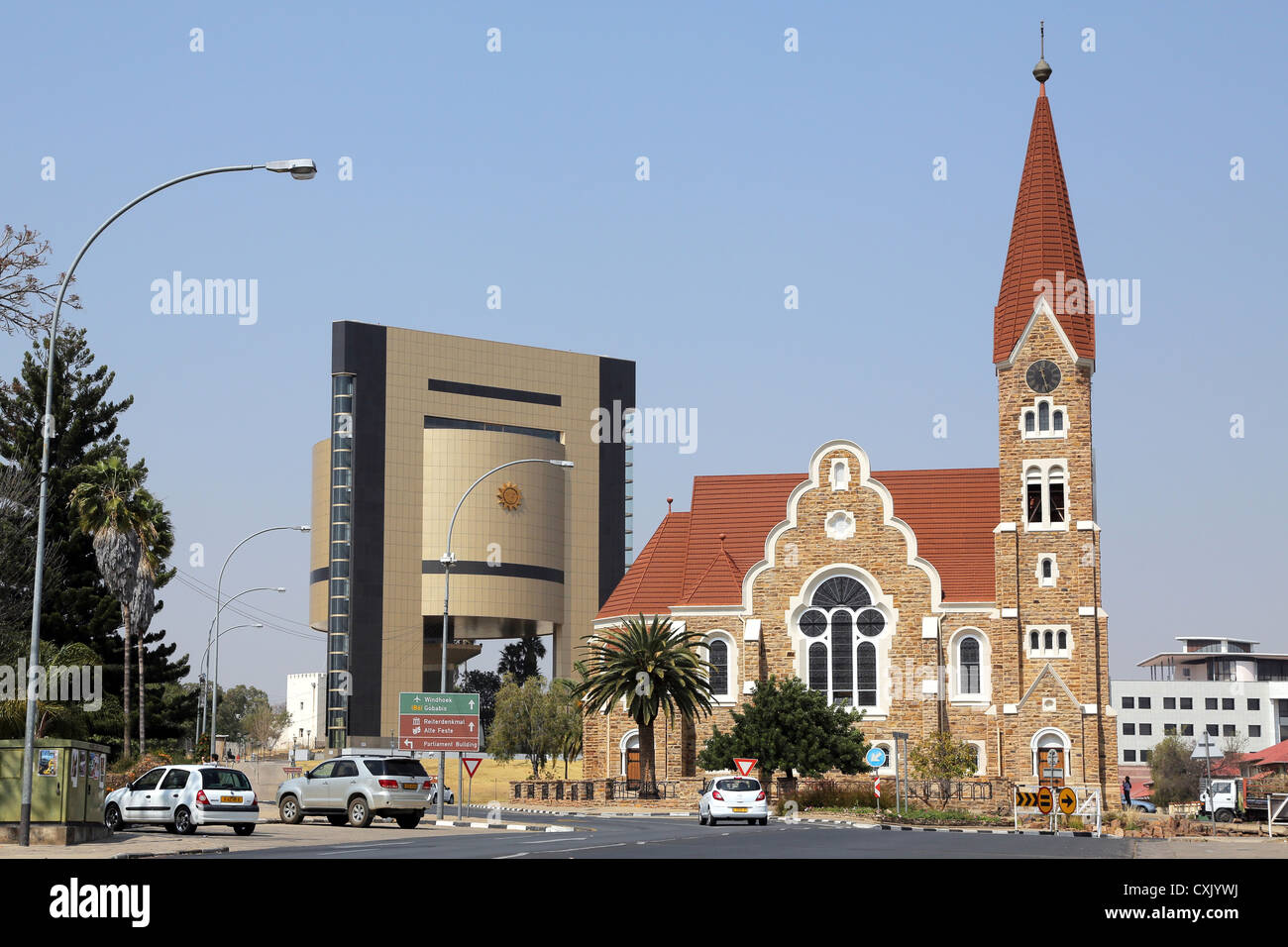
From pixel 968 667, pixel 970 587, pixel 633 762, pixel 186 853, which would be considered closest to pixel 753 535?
pixel 970 587

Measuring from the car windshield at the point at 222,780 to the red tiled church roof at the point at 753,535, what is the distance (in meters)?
39.7

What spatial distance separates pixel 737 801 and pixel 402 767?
9374 mm

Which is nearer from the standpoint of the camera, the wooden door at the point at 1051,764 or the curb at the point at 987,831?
the curb at the point at 987,831

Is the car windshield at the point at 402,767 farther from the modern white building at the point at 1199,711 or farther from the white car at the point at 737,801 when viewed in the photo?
the modern white building at the point at 1199,711

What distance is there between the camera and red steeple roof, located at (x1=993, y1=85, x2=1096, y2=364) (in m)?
68.7

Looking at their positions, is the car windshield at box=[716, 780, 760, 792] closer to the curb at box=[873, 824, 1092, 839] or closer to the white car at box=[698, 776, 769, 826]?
the white car at box=[698, 776, 769, 826]

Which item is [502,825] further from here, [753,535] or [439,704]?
[753,535]

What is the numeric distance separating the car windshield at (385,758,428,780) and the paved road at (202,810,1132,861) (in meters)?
1.79

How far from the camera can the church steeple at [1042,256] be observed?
68.6 metres

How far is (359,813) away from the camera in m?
38.2

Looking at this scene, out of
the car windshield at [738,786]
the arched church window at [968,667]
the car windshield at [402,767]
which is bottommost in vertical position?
the car windshield at [738,786]

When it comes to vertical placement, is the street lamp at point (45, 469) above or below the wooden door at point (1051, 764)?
above

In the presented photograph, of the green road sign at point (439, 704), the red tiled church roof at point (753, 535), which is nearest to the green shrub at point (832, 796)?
the red tiled church roof at point (753, 535)

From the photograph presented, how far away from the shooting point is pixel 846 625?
71.2 m
